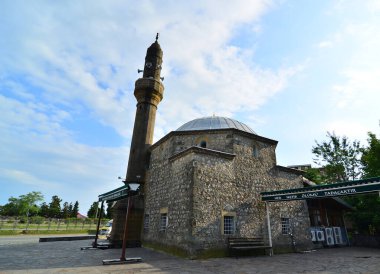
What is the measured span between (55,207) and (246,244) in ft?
204

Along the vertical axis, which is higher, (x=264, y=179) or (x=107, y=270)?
(x=264, y=179)

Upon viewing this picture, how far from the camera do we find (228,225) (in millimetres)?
11227

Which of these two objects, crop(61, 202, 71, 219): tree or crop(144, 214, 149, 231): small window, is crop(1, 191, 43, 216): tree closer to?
crop(61, 202, 71, 219): tree

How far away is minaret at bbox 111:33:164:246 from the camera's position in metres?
14.4

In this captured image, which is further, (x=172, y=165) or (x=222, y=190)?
(x=172, y=165)

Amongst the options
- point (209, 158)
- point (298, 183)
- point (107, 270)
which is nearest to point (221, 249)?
point (209, 158)

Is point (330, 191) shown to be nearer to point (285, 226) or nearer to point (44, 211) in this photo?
point (285, 226)

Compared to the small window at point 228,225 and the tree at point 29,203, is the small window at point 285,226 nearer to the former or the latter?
the small window at point 228,225

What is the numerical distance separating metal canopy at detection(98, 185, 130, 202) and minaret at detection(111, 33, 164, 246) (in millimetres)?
1287

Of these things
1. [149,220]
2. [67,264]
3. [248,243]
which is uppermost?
[149,220]

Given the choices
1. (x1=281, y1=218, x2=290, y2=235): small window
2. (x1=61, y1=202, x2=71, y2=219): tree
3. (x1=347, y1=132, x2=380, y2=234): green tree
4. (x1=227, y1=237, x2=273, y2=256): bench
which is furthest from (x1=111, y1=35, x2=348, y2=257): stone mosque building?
(x1=61, y1=202, x2=71, y2=219): tree

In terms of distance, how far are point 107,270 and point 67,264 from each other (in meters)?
1.84

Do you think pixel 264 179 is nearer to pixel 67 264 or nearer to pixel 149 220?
pixel 149 220

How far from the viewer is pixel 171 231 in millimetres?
11328
